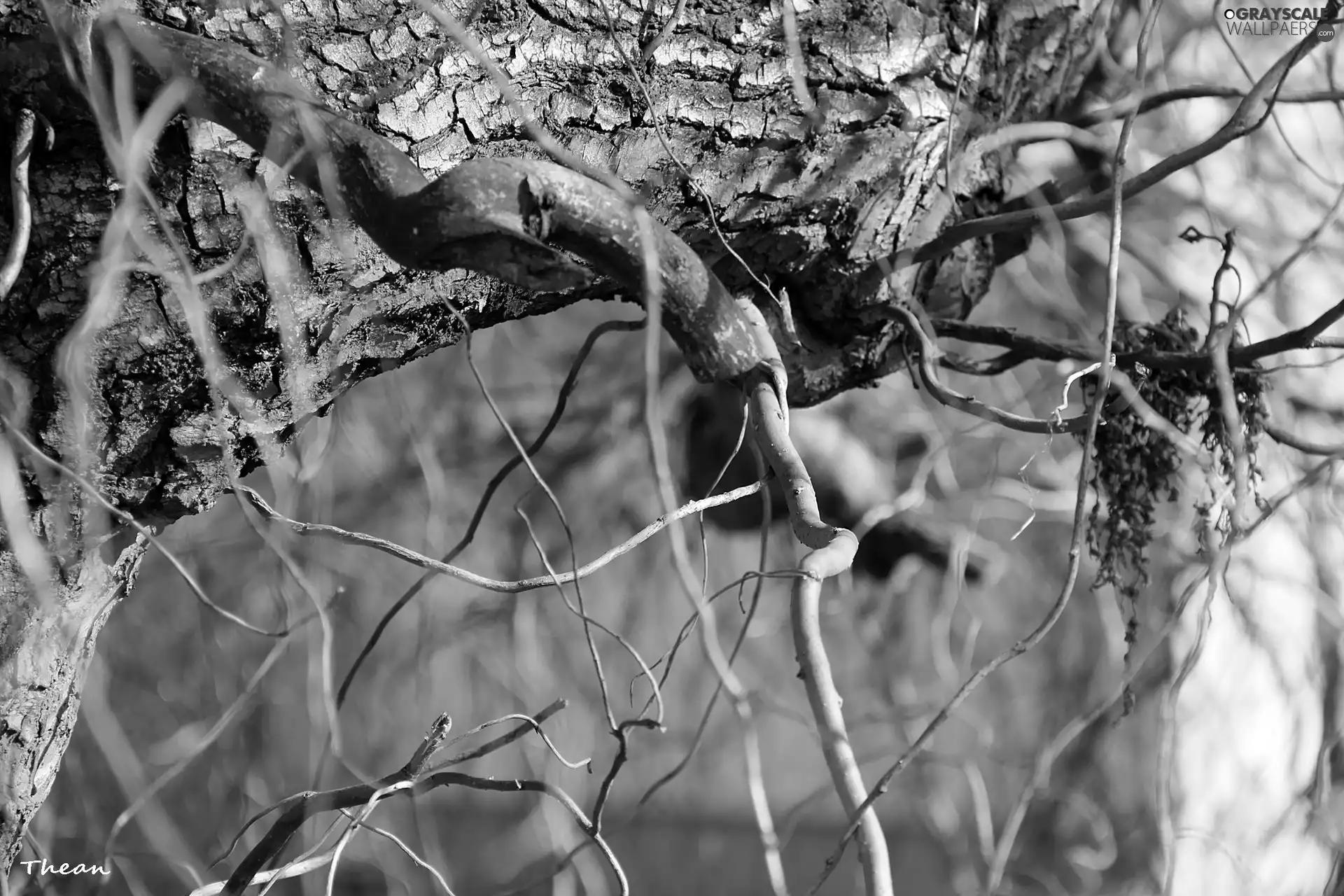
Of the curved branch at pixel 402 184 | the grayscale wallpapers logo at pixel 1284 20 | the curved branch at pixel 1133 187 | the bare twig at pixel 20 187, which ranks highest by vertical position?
the grayscale wallpapers logo at pixel 1284 20

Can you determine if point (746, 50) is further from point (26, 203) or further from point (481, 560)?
point (481, 560)

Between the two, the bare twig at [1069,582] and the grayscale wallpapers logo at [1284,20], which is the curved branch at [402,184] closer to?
the bare twig at [1069,582]

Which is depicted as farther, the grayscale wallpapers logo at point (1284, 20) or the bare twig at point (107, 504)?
the grayscale wallpapers logo at point (1284, 20)

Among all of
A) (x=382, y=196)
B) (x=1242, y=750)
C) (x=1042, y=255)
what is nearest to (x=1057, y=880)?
(x=1242, y=750)

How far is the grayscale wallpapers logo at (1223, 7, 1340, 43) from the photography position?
60 cm

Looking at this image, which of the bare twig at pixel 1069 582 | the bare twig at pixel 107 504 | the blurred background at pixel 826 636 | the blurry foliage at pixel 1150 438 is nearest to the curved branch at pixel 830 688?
the bare twig at pixel 1069 582

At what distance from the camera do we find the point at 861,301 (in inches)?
30.3

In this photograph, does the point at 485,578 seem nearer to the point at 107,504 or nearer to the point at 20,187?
the point at 107,504

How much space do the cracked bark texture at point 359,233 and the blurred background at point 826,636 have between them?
5.9 inches

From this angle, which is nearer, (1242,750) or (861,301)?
(861,301)

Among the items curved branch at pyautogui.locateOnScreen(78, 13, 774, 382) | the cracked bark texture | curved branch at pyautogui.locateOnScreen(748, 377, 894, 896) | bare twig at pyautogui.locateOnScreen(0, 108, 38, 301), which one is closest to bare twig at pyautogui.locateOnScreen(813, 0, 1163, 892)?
curved branch at pyautogui.locateOnScreen(748, 377, 894, 896)

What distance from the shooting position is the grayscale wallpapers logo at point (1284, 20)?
598 mm

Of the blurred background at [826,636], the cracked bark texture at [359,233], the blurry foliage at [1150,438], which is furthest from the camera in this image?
the blurred background at [826,636]

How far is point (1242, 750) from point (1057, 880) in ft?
2.54
